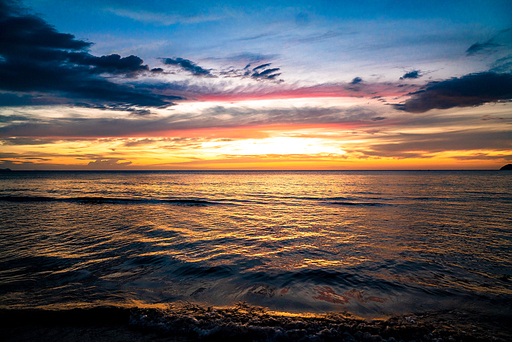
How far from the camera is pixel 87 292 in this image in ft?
23.9

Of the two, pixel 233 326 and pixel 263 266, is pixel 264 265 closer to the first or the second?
pixel 263 266

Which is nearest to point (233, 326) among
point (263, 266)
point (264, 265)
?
point (263, 266)

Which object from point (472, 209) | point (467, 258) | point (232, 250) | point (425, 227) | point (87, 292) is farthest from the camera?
point (472, 209)

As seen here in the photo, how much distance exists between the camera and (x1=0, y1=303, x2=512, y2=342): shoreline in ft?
17.7

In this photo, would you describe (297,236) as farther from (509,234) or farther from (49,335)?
(509,234)

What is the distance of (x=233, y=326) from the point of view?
5652 millimetres

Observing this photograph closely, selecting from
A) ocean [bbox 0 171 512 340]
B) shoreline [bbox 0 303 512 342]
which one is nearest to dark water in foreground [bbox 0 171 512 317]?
ocean [bbox 0 171 512 340]

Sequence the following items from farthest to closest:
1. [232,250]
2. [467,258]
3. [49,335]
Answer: [232,250]
[467,258]
[49,335]

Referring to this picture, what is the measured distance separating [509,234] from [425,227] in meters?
4.44

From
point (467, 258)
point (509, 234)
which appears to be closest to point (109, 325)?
point (467, 258)

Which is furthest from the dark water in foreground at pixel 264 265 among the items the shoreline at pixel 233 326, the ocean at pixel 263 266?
the shoreline at pixel 233 326

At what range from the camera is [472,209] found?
24.4 metres

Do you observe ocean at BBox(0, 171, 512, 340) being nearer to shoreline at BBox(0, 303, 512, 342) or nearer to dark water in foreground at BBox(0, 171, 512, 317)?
dark water in foreground at BBox(0, 171, 512, 317)

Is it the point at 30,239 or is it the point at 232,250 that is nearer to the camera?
the point at 232,250
